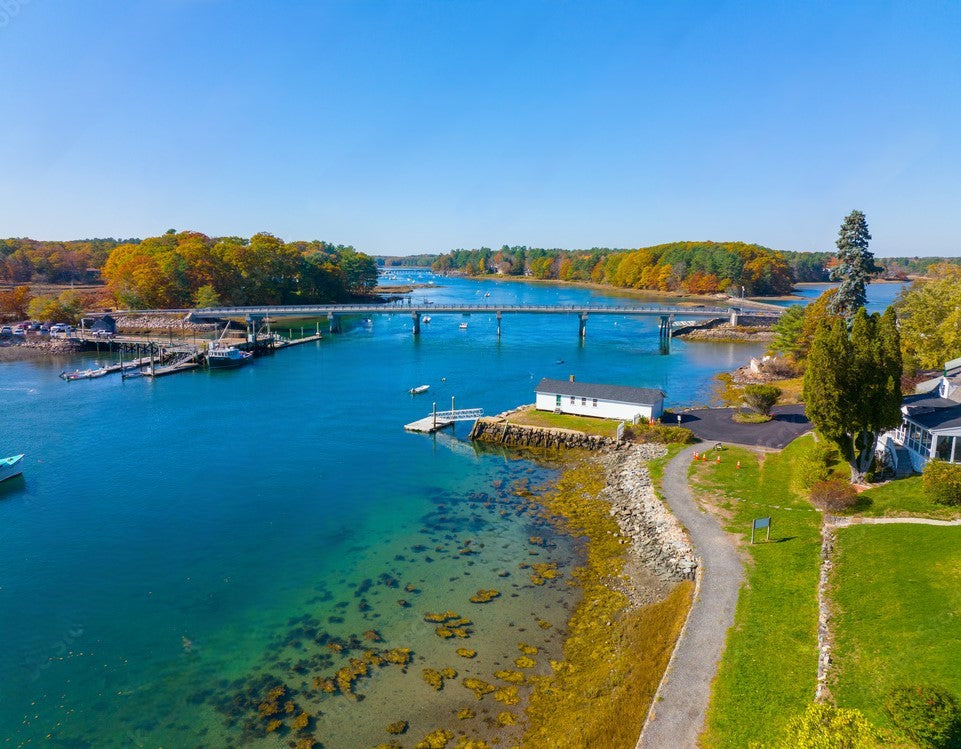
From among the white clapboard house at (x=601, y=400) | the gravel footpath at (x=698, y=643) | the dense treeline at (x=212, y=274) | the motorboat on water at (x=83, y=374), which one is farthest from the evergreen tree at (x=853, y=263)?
the dense treeline at (x=212, y=274)

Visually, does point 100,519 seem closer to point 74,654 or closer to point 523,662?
point 74,654

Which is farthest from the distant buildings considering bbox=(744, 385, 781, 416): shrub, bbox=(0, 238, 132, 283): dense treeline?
bbox=(0, 238, 132, 283): dense treeline

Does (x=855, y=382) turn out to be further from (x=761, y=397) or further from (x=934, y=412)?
(x=761, y=397)

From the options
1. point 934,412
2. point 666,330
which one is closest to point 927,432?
point 934,412

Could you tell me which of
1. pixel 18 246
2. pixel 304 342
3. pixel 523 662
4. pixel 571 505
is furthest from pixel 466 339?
pixel 18 246

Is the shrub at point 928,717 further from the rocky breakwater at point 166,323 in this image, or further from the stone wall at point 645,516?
the rocky breakwater at point 166,323
